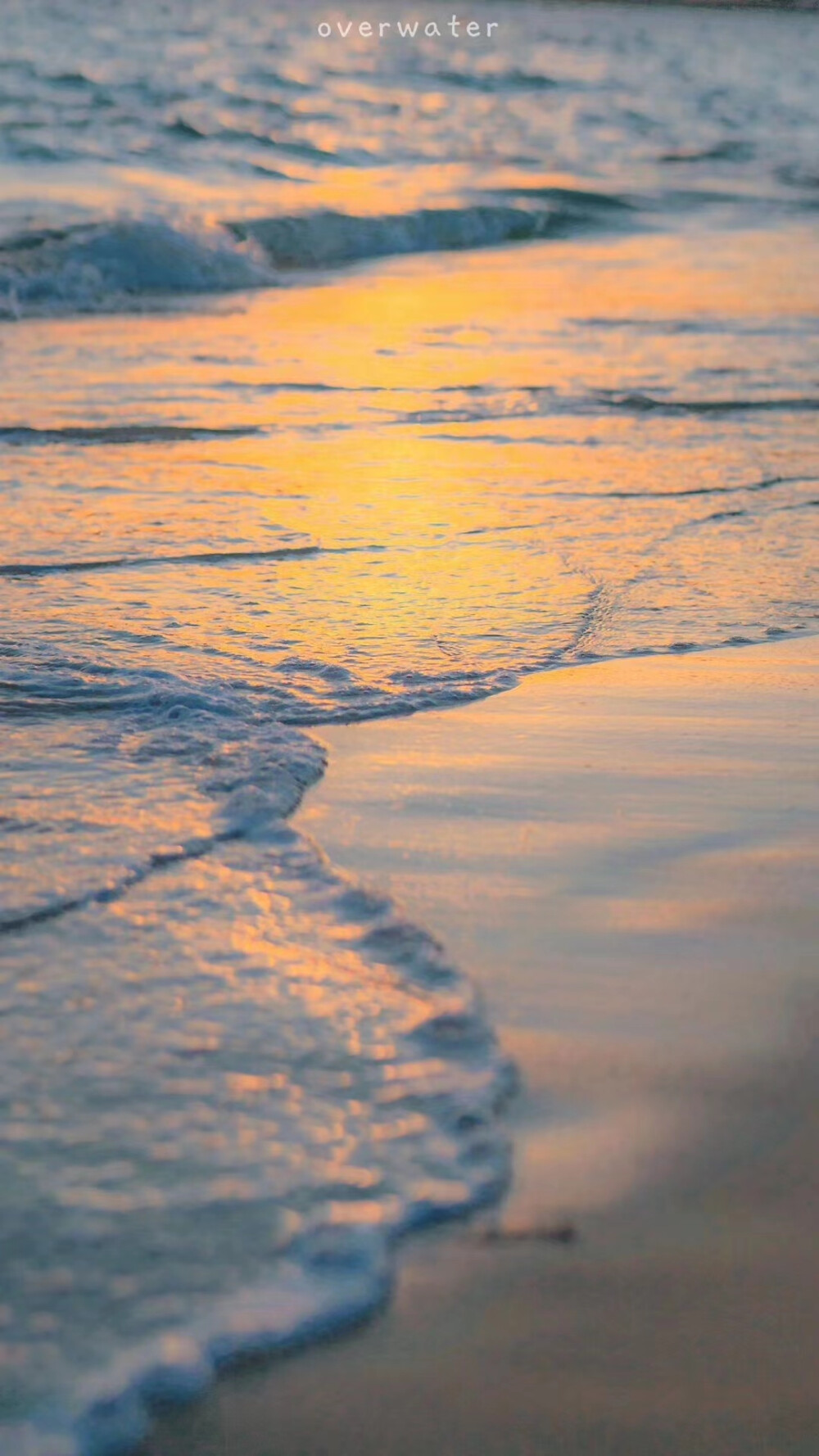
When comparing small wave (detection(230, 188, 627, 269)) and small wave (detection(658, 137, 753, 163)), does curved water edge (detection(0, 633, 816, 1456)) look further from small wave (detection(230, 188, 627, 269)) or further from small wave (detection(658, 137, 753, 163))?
small wave (detection(658, 137, 753, 163))

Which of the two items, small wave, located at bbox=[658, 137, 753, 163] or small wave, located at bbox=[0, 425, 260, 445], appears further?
small wave, located at bbox=[658, 137, 753, 163]

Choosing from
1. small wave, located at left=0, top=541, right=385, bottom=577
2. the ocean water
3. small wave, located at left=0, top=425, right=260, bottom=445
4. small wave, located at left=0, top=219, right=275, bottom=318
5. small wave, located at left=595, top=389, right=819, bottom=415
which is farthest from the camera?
small wave, located at left=0, top=219, right=275, bottom=318

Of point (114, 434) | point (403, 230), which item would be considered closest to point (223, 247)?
point (403, 230)

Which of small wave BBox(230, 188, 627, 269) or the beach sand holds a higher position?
small wave BBox(230, 188, 627, 269)

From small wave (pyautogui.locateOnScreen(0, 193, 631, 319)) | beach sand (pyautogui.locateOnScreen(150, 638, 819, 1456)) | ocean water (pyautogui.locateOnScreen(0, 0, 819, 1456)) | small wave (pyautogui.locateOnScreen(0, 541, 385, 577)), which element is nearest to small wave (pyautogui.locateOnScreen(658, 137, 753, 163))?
small wave (pyautogui.locateOnScreen(0, 193, 631, 319))

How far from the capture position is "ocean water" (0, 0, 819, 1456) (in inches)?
58.4

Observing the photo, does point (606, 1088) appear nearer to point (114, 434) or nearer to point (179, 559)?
point (179, 559)

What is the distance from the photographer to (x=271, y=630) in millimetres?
3209

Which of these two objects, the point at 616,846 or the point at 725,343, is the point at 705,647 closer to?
the point at 616,846

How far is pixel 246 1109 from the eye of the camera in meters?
1.64

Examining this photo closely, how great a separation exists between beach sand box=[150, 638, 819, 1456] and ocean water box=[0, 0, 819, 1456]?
6cm

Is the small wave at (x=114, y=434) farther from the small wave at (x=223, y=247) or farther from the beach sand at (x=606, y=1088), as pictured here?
the small wave at (x=223, y=247)

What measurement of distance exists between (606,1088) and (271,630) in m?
1.68

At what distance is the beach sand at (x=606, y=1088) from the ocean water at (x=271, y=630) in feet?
0.20
